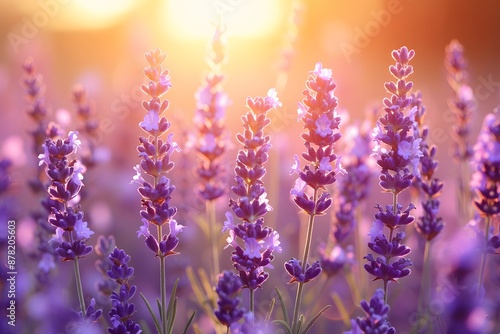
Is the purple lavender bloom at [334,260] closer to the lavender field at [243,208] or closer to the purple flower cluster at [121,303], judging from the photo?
the lavender field at [243,208]

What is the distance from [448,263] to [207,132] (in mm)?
1395

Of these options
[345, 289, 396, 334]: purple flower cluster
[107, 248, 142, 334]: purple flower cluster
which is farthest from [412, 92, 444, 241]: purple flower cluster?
[107, 248, 142, 334]: purple flower cluster

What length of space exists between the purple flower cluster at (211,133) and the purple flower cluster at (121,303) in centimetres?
95

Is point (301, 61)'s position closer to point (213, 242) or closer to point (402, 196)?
point (402, 196)

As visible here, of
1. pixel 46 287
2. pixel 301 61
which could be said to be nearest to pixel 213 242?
pixel 46 287

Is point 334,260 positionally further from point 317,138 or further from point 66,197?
point 66,197

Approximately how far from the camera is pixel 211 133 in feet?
9.17

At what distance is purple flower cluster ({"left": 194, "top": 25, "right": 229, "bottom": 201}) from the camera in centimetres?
281

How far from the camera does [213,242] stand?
116 inches

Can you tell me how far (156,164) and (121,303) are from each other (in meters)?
0.46

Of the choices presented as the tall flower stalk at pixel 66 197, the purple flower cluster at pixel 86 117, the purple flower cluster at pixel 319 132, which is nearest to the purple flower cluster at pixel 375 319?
the purple flower cluster at pixel 319 132

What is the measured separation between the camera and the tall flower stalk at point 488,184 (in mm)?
→ 2285

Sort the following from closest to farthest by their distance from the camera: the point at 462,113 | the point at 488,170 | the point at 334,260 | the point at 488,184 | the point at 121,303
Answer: the point at 121,303
the point at 488,170
the point at 488,184
the point at 334,260
the point at 462,113

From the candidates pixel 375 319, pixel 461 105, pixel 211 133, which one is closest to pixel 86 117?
pixel 211 133
